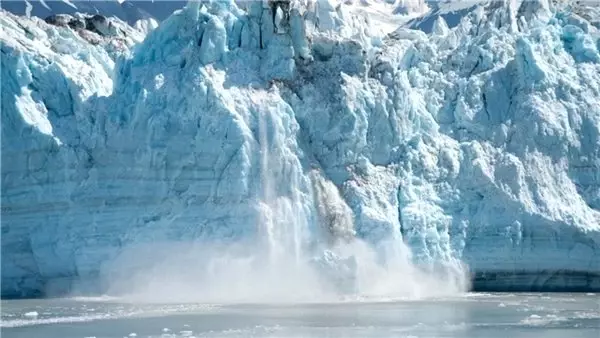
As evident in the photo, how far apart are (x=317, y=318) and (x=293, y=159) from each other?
16.8 ft

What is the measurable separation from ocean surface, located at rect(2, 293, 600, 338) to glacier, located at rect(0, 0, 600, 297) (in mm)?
1217

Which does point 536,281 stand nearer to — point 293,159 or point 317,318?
point 293,159

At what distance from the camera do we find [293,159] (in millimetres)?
21719

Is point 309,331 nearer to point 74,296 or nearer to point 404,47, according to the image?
point 74,296

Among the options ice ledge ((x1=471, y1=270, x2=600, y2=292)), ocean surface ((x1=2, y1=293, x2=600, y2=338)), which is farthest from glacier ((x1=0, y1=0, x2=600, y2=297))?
ocean surface ((x1=2, y1=293, x2=600, y2=338))

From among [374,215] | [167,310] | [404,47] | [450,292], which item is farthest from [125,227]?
[404,47]

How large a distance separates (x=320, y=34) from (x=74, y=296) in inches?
290

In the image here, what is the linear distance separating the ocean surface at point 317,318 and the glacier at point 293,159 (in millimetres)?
Result: 1217

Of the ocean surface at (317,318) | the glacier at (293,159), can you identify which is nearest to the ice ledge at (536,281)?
the glacier at (293,159)

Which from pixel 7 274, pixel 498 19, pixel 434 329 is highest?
pixel 498 19

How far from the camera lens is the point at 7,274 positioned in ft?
70.3

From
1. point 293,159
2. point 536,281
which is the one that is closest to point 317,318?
point 293,159

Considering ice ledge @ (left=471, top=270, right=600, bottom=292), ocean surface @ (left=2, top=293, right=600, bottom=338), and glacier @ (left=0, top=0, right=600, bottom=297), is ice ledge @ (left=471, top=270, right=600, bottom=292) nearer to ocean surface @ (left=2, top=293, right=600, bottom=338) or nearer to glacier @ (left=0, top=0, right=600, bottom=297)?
glacier @ (left=0, top=0, right=600, bottom=297)

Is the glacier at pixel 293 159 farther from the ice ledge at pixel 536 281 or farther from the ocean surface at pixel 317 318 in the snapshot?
the ocean surface at pixel 317 318
